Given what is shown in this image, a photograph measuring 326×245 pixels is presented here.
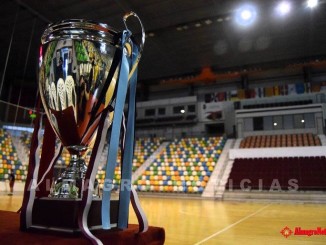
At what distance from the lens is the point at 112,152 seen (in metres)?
0.78

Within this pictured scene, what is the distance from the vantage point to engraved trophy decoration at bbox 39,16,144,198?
88 centimetres

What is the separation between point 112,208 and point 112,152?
220mm

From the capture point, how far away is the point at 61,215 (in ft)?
2.54

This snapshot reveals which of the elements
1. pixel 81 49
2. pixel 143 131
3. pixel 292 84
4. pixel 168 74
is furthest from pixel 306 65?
pixel 81 49

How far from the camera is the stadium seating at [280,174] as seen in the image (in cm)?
754

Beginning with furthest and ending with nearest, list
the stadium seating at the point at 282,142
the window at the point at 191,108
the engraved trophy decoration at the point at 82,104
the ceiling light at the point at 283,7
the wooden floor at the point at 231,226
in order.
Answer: the window at the point at 191,108, the stadium seating at the point at 282,142, the ceiling light at the point at 283,7, the wooden floor at the point at 231,226, the engraved trophy decoration at the point at 82,104

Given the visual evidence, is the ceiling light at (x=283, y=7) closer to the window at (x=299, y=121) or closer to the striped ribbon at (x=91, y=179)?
the window at (x=299, y=121)

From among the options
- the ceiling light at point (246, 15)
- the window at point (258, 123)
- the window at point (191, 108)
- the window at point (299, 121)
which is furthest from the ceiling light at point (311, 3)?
the window at point (191, 108)


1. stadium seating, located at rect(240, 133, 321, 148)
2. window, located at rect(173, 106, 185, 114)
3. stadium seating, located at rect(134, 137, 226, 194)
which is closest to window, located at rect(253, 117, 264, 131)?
stadium seating, located at rect(240, 133, 321, 148)

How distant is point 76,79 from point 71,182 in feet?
1.11

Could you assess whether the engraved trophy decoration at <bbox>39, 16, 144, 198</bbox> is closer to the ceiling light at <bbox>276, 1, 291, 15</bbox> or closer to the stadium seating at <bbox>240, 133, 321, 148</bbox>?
the ceiling light at <bbox>276, 1, 291, 15</bbox>

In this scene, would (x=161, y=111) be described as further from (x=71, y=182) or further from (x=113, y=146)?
(x=113, y=146)

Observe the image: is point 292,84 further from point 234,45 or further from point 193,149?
point 193,149

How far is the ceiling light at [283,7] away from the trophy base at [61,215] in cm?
901
